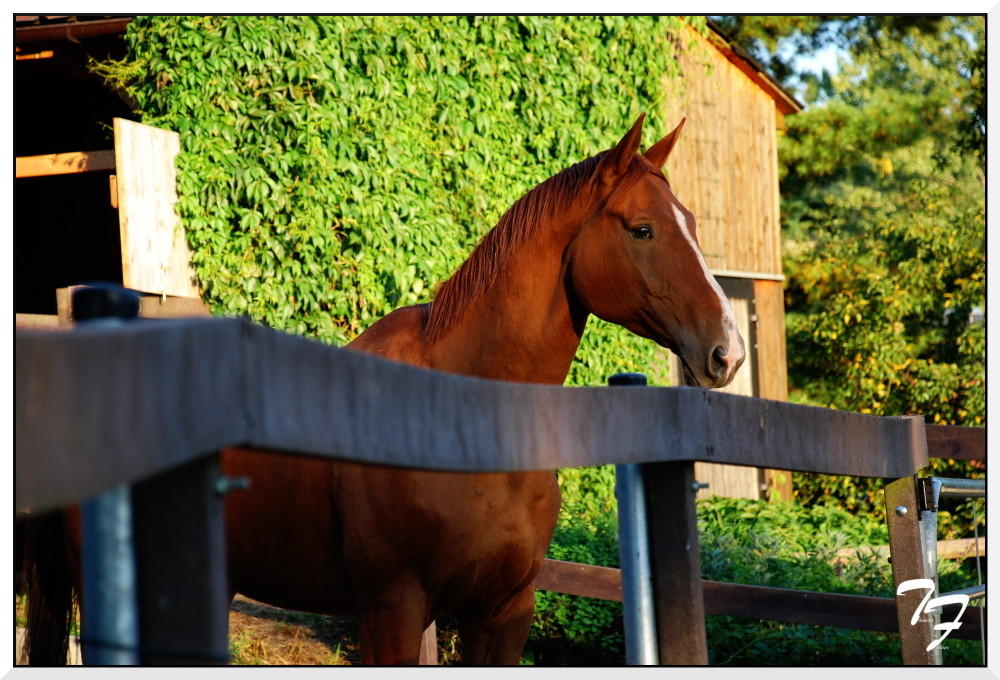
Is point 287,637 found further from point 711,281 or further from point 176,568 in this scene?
point 176,568

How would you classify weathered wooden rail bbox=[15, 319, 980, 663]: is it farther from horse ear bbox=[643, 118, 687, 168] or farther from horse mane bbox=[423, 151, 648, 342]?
horse ear bbox=[643, 118, 687, 168]

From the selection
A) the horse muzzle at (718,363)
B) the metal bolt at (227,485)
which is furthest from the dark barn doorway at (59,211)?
the metal bolt at (227,485)

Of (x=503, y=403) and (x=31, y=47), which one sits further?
(x=31, y=47)

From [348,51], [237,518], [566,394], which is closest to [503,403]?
[566,394]

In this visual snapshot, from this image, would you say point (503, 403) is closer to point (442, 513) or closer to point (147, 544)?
point (147, 544)

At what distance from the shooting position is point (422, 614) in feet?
8.48

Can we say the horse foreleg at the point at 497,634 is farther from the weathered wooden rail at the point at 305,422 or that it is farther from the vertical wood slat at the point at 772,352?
the vertical wood slat at the point at 772,352

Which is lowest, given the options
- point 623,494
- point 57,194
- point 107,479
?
point 623,494

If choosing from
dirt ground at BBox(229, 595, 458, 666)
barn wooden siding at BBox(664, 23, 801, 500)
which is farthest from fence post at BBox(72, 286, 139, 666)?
barn wooden siding at BBox(664, 23, 801, 500)

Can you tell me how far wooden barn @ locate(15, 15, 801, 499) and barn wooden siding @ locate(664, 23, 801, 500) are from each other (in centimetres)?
1

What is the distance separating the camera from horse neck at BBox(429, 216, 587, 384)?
9.03ft

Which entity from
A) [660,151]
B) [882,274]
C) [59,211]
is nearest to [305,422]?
[660,151]

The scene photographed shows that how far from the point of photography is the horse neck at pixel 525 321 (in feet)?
9.03
